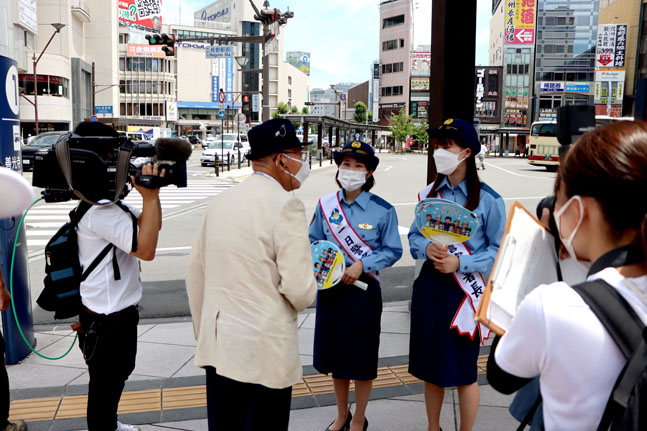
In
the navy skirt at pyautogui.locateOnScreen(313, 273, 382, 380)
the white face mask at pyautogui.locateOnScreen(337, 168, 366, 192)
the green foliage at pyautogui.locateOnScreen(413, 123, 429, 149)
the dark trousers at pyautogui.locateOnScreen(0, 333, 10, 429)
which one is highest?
the green foliage at pyautogui.locateOnScreen(413, 123, 429, 149)

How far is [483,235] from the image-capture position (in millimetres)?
3096

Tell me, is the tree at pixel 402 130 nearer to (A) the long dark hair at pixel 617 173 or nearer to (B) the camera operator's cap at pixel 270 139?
(B) the camera operator's cap at pixel 270 139

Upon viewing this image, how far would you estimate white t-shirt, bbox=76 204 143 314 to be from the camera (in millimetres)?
2766

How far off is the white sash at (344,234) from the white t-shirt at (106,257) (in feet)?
3.77

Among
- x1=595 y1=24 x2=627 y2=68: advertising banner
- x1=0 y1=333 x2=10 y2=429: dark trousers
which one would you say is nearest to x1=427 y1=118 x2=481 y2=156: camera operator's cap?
x1=0 y1=333 x2=10 y2=429: dark trousers

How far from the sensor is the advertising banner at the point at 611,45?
164 feet

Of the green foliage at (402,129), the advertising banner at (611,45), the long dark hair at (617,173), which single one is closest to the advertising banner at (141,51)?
the green foliage at (402,129)

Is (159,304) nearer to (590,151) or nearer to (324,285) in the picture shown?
(324,285)

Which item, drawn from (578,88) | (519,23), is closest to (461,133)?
(578,88)

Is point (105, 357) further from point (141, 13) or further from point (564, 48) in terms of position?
point (141, 13)

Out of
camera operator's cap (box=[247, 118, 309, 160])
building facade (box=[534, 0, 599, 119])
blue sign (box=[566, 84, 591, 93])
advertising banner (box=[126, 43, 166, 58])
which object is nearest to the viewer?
camera operator's cap (box=[247, 118, 309, 160])

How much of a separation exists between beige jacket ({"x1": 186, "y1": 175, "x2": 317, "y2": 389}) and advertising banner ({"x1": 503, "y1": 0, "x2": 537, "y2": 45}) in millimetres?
74937

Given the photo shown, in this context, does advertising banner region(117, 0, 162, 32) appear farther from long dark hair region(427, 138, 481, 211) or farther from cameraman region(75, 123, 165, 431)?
long dark hair region(427, 138, 481, 211)

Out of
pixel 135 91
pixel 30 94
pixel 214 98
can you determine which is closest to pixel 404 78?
pixel 214 98
